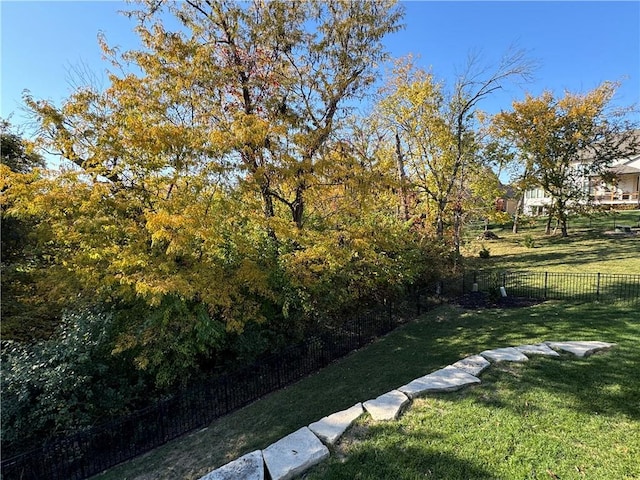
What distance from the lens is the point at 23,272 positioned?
247 inches

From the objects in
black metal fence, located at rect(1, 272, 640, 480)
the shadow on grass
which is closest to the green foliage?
black metal fence, located at rect(1, 272, 640, 480)

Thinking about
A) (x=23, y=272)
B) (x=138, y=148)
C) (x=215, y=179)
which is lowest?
(x=23, y=272)

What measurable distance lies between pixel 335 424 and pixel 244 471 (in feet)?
3.30

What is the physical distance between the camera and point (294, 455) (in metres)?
3.11

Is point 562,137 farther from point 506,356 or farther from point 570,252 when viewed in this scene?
point 506,356

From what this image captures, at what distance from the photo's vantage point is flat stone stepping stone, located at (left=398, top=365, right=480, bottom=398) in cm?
412

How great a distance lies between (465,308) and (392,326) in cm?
244

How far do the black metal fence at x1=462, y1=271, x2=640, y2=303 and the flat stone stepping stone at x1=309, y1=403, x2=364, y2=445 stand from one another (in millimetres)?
7896

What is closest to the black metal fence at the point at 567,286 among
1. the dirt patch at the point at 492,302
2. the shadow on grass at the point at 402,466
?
the dirt patch at the point at 492,302

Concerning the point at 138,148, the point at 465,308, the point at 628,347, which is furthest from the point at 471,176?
the point at 138,148

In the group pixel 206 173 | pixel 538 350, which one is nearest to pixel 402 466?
pixel 538 350

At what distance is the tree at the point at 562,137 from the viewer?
723 inches

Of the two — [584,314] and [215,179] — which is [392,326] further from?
[215,179]

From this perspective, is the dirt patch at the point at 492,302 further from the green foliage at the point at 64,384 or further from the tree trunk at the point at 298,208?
the green foliage at the point at 64,384
